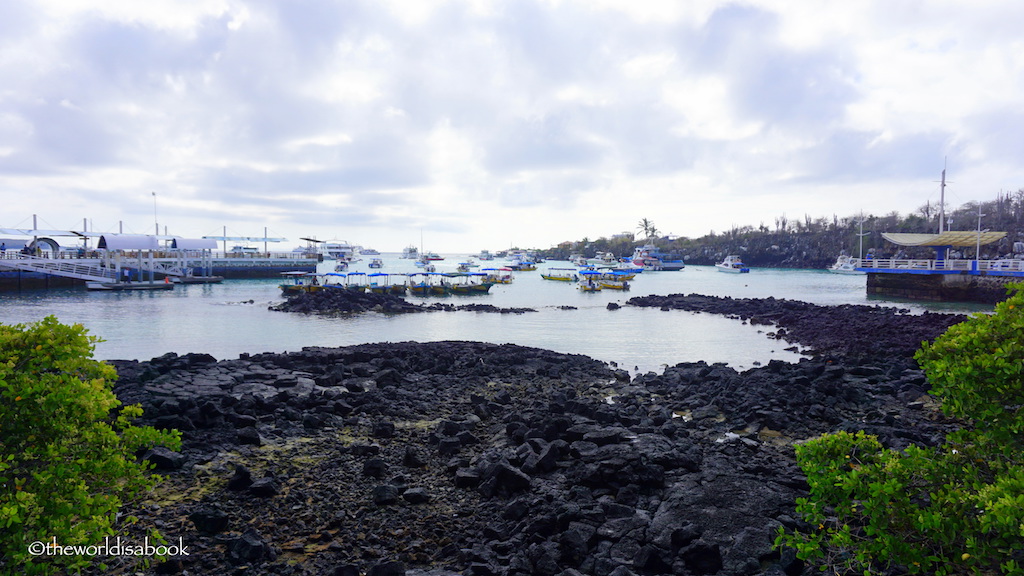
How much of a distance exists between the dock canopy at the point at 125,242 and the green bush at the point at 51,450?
240 feet

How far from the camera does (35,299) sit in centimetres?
4228

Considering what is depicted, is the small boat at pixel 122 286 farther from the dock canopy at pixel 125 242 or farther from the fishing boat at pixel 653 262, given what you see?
the fishing boat at pixel 653 262

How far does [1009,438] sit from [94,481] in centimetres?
614

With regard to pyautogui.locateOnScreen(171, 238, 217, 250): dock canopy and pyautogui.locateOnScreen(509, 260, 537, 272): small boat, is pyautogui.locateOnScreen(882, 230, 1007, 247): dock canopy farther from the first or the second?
pyautogui.locateOnScreen(171, 238, 217, 250): dock canopy

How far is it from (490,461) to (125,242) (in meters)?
73.0

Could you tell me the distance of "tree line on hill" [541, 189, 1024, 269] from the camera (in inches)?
3455

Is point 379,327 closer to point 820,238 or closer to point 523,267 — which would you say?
point 523,267

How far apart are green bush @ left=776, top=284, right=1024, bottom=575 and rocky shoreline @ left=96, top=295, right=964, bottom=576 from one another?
149 centimetres

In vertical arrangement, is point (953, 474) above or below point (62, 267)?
below

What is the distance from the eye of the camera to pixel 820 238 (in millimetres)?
125375

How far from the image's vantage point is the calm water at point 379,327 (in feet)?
75.1

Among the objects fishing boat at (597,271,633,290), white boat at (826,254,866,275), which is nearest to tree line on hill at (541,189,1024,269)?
white boat at (826,254,866,275)

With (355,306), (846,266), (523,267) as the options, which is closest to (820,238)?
(846,266)

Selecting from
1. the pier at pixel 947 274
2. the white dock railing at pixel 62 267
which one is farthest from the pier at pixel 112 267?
the pier at pixel 947 274
